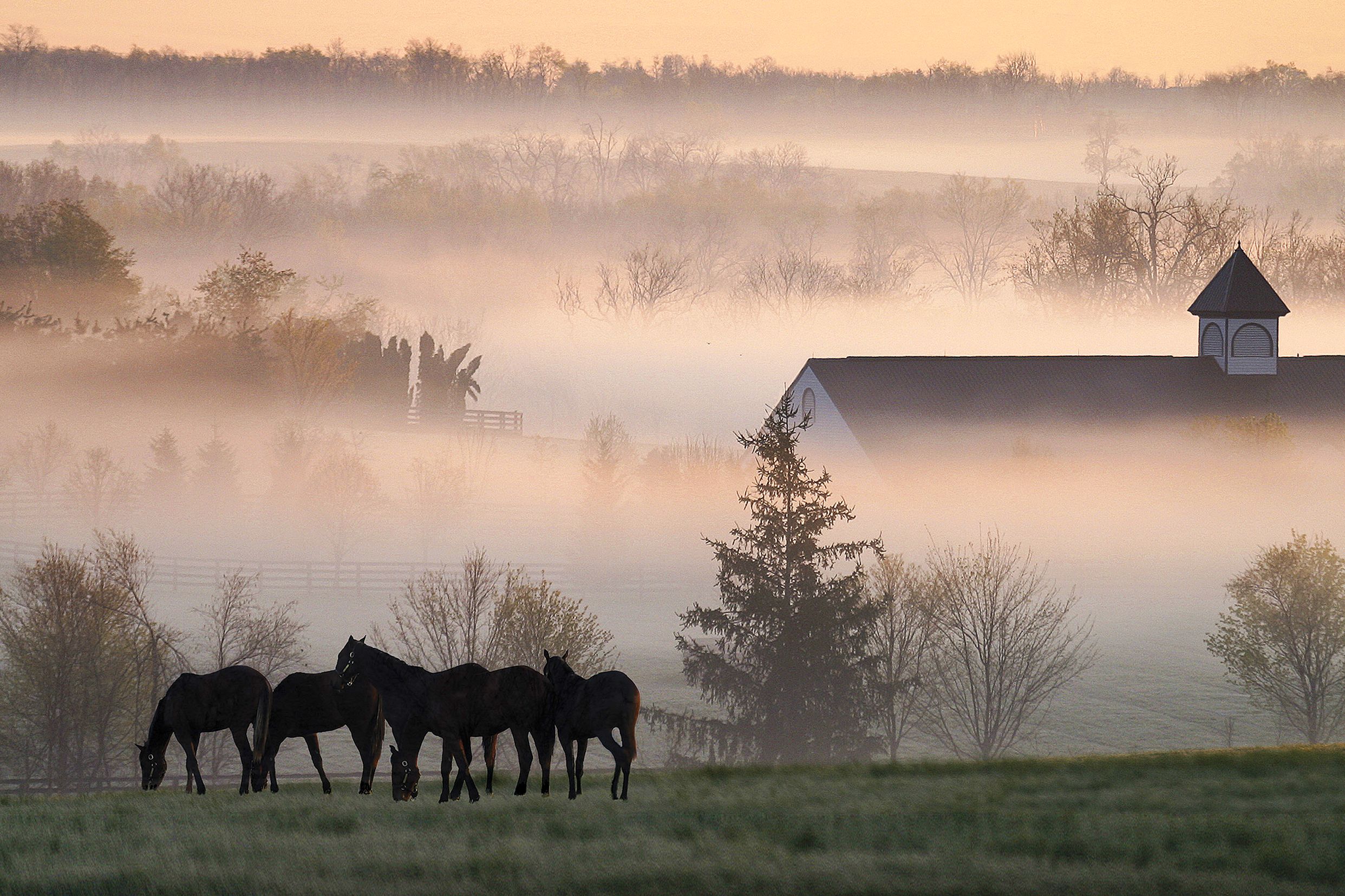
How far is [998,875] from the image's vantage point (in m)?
14.5

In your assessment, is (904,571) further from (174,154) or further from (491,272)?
(174,154)

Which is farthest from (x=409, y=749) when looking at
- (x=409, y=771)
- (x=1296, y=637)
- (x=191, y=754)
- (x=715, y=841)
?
(x=1296, y=637)

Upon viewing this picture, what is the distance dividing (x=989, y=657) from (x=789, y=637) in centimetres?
2224

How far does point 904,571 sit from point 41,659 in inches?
1593

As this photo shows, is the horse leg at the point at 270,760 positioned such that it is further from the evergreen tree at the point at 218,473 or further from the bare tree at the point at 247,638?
the evergreen tree at the point at 218,473

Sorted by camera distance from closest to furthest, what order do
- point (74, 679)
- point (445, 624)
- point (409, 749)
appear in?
point (409, 749)
point (74, 679)
point (445, 624)

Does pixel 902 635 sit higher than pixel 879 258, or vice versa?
pixel 879 258

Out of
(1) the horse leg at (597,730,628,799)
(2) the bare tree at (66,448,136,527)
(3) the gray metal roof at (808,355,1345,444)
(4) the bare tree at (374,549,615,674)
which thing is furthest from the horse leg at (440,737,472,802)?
(2) the bare tree at (66,448,136,527)

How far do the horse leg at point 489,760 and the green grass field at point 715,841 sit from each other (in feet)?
1.70

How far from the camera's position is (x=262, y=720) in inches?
757

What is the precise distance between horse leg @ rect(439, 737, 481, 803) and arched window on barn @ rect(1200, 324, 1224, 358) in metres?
70.6

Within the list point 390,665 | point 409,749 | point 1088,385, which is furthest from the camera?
point 1088,385

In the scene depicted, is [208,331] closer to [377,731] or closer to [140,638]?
[140,638]

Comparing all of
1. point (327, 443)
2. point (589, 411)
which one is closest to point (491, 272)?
point (589, 411)
